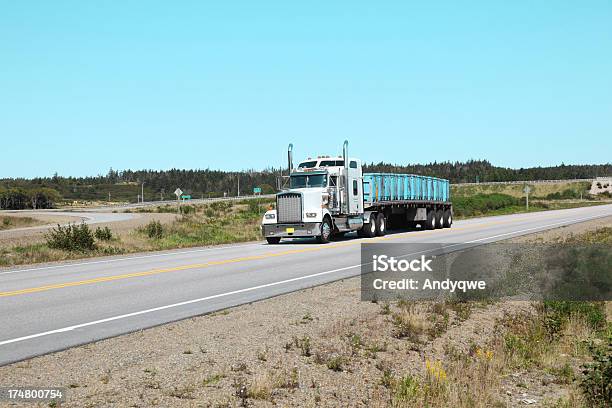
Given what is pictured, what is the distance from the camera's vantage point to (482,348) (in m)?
10.4

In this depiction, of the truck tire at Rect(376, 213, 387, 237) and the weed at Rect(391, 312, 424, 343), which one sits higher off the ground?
the truck tire at Rect(376, 213, 387, 237)

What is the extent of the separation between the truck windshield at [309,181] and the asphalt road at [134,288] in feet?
19.3

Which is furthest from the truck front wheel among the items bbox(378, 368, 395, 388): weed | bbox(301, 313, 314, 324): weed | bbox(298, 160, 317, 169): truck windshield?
bbox(378, 368, 395, 388): weed

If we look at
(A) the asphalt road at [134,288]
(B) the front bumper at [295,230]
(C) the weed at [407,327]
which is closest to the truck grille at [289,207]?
(B) the front bumper at [295,230]

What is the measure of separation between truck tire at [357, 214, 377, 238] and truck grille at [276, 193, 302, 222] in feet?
15.1

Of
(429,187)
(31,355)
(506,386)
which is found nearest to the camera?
(31,355)

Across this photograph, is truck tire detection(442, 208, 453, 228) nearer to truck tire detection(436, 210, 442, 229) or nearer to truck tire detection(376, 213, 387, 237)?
truck tire detection(436, 210, 442, 229)

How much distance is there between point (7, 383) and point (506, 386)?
243 inches

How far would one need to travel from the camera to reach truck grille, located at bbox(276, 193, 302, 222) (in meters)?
27.5

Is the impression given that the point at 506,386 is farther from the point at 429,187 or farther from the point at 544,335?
the point at 429,187

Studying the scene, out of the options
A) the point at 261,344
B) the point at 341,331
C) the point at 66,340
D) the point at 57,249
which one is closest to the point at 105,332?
the point at 66,340

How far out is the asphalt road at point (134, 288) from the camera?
381 inches

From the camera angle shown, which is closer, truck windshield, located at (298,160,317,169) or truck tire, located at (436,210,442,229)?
truck windshield, located at (298,160,317,169)

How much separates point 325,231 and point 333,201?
169 cm
